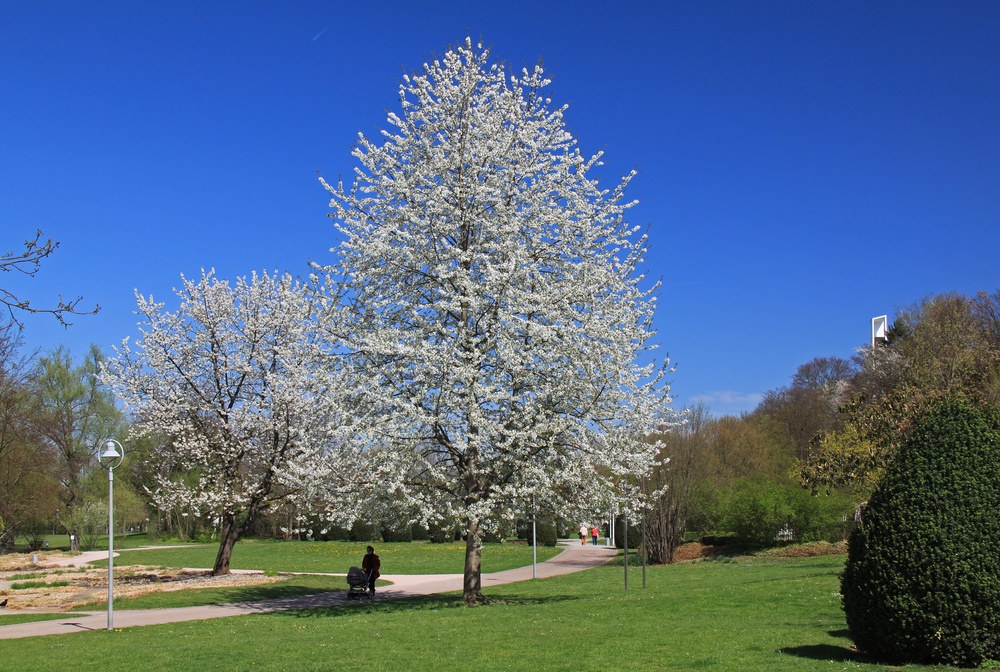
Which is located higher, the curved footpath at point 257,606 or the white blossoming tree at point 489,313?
the white blossoming tree at point 489,313

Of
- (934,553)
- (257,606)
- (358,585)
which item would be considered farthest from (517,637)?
(358,585)

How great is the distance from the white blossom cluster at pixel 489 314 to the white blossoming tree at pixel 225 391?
6351 millimetres

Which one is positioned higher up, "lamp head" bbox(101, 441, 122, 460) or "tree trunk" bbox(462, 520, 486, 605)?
"lamp head" bbox(101, 441, 122, 460)

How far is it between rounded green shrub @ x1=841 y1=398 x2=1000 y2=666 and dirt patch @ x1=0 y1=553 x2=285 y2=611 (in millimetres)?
15722

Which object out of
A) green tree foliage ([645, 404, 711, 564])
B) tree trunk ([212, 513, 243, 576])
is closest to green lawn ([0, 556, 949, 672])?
tree trunk ([212, 513, 243, 576])

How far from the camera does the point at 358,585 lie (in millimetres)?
17609

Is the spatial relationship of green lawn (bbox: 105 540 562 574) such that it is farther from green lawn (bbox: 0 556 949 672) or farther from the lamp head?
the lamp head

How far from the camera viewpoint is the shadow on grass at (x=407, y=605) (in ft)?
46.4

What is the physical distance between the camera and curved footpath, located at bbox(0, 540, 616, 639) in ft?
42.3

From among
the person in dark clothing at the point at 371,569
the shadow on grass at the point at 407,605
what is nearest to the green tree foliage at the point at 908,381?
the shadow on grass at the point at 407,605

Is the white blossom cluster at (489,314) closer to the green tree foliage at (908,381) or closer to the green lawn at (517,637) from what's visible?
the green lawn at (517,637)

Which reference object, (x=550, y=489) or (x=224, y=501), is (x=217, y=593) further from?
(x=550, y=489)

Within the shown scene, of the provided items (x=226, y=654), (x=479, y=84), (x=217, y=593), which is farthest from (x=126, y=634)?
(x=479, y=84)

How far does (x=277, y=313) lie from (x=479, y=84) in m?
9.60
